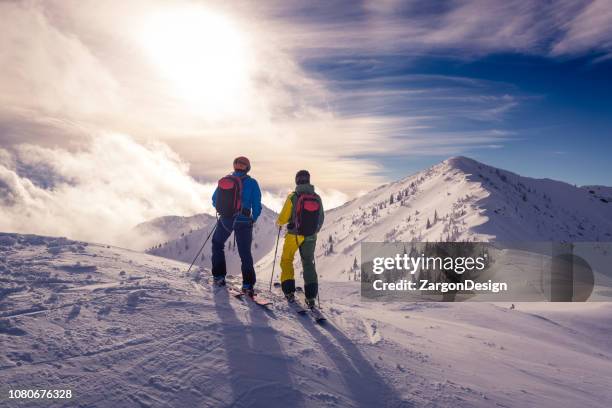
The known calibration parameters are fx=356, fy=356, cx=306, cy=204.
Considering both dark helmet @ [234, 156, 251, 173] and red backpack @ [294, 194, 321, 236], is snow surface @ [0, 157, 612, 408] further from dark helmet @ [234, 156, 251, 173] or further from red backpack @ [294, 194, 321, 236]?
dark helmet @ [234, 156, 251, 173]

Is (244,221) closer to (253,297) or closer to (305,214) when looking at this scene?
(305,214)

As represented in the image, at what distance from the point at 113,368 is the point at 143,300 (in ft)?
6.41

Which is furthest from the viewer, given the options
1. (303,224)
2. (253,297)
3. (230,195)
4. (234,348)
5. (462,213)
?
(462,213)

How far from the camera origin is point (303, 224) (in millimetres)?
7824

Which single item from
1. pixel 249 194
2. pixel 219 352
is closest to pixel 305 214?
pixel 249 194

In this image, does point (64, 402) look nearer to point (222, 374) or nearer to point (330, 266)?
point (222, 374)

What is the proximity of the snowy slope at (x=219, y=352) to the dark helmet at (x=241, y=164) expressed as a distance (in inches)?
106

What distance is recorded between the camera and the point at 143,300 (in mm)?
5688

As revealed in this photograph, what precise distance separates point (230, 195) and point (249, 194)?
1.39 ft

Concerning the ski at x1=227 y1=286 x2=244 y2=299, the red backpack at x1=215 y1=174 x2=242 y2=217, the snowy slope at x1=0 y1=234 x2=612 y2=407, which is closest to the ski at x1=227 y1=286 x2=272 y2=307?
the ski at x1=227 y1=286 x2=244 y2=299

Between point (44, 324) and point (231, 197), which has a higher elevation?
point (231, 197)

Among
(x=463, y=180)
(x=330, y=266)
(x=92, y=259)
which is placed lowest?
(x=330, y=266)

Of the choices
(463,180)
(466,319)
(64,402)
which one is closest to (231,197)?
(64,402)

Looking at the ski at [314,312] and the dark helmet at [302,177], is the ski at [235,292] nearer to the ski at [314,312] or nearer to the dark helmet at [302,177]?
the ski at [314,312]
